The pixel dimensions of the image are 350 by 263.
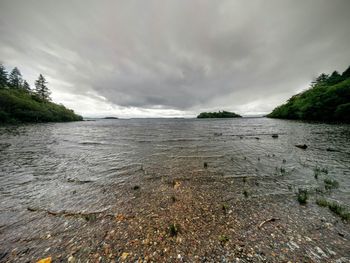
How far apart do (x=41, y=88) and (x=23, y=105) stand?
55.9 m

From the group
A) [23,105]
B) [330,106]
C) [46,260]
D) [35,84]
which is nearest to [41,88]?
[35,84]

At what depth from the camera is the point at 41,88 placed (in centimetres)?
10588

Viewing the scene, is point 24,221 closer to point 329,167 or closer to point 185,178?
point 185,178

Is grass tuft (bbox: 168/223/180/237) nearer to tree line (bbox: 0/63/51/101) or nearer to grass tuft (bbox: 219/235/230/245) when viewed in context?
grass tuft (bbox: 219/235/230/245)

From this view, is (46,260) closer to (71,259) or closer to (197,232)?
(71,259)

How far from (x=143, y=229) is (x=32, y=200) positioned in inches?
262

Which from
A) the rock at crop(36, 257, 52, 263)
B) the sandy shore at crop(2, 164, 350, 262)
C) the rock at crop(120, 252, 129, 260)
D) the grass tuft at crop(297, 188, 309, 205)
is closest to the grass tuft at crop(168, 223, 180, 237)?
the sandy shore at crop(2, 164, 350, 262)

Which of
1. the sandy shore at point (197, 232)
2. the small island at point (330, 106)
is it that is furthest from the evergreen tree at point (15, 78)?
the small island at point (330, 106)

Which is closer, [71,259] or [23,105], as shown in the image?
[71,259]

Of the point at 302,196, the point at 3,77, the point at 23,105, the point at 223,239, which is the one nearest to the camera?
the point at 223,239

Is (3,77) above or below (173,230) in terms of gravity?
above

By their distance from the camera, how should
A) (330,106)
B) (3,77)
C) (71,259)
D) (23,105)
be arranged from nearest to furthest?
1. (71,259)
2. (330,106)
3. (23,105)
4. (3,77)

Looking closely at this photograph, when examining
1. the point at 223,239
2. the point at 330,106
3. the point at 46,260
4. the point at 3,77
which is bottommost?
the point at 223,239

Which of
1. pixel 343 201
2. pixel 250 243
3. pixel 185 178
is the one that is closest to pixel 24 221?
pixel 185 178
